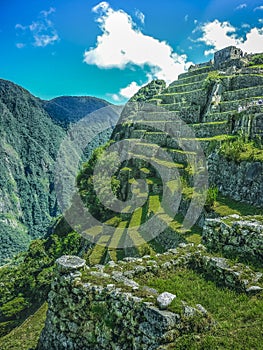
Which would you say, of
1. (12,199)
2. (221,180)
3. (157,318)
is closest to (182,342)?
(157,318)

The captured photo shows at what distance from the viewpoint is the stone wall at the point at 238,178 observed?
1212 centimetres

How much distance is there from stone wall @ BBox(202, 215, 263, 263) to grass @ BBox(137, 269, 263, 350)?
1044 mm

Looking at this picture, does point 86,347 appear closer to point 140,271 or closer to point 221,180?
point 140,271

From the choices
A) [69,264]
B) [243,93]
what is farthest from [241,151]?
[69,264]

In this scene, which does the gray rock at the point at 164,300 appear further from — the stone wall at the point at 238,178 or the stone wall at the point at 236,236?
the stone wall at the point at 238,178

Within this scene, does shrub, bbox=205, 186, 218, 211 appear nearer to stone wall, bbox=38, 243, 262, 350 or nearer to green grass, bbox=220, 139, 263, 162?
green grass, bbox=220, 139, 263, 162

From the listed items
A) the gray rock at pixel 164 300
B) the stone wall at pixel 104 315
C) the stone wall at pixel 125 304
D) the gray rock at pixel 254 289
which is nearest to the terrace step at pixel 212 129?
the stone wall at pixel 125 304

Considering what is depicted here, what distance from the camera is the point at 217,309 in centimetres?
493

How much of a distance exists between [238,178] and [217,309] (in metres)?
9.17

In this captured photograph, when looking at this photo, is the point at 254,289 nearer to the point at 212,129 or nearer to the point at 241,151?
the point at 241,151

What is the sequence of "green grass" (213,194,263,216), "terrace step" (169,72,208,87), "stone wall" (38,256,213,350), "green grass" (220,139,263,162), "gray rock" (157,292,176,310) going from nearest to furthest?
"stone wall" (38,256,213,350) → "gray rock" (157,292,176,310) → "green grass" (213,194,263,216) → "green grass" (220,139,263,162) → "terrace step" (169,72,208,87)

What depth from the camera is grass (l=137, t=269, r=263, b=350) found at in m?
3.92

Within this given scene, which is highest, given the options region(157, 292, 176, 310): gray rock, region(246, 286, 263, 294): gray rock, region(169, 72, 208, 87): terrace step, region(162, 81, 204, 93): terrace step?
region(169, 72, 208, 87): terrace step

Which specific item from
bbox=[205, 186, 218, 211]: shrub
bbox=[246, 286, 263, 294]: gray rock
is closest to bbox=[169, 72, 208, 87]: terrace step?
bbox=[205, 186, 218, 211]: shrub
